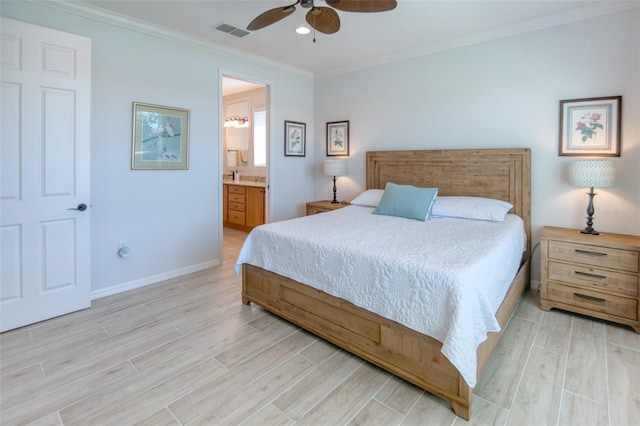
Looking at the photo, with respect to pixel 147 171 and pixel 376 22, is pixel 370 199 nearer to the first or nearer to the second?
pixel 376 22

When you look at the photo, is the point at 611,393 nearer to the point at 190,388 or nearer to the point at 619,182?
the point at 619,182

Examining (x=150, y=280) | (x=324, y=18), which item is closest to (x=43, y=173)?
(x=150, y=280)

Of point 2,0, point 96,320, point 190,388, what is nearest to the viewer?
point 190,388

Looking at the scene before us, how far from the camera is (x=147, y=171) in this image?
11.4 ft

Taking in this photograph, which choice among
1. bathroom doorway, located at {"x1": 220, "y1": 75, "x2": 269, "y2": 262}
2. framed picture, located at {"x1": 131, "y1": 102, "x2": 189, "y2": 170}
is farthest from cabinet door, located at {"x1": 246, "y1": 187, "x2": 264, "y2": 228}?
framed picture, located at {"x1": 131, "y1": 102, "x2": 189, "y2": 170}

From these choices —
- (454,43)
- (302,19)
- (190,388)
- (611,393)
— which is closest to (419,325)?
(611,393)

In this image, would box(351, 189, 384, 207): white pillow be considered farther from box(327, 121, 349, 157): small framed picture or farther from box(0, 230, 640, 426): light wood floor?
box(0, 230, 640, 426): light wood floor

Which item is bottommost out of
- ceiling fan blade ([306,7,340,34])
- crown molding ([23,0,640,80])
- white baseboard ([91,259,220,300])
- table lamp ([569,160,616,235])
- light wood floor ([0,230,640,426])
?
light wood floor ([0,230,640,426])

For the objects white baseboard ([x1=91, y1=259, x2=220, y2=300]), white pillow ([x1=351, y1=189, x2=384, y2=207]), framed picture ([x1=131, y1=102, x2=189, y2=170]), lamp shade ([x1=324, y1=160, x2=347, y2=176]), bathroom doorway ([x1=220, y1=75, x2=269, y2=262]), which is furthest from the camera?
bathroom doorway ([x1=220, y1=75, x2=269, y2=262])

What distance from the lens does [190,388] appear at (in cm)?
192

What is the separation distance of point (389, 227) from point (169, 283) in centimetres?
239

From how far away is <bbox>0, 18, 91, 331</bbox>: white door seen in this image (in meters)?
2.47

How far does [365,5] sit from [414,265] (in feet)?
5.58

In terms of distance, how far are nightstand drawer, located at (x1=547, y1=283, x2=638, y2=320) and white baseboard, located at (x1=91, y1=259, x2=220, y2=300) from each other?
355cm
